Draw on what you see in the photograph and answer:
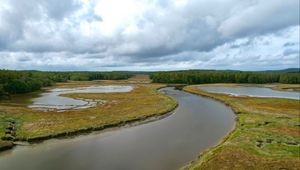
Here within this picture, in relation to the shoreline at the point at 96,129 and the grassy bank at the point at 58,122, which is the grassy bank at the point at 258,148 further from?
the grassy bank at the point at 58,122

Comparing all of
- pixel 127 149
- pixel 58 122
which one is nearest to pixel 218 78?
pixel 58 122

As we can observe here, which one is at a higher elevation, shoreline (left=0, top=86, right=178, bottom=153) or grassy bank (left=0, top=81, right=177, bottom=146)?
grassy bank (left=0, top=81, right=177, bottom=146)

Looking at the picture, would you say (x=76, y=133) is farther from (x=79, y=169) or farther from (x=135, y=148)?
(x=79, y=169)

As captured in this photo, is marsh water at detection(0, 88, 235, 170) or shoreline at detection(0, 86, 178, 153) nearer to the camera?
marsh water at detection(0, 88, 235, 170)

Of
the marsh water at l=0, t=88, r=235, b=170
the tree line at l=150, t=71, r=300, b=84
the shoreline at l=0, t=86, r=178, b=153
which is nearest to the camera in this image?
the marsh water at l=0, t=88, r=235, b=170

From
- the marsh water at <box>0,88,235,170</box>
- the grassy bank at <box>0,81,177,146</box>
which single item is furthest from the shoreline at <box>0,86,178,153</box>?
the marsh water at <box>0,88,235,170</box>

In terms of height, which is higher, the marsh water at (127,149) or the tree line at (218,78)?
the tree line at (218,78)

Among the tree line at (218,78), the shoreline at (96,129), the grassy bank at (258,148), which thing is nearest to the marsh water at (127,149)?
the shoreline at (96,129)

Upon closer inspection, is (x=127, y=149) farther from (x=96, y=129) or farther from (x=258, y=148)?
(x=258, y=148)

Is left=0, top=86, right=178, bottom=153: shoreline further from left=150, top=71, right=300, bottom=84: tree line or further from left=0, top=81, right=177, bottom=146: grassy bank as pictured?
left=150, top=71, right=300, bottom=84: tree line

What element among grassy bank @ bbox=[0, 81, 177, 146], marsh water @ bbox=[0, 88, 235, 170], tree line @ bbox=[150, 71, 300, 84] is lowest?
marsh water @ bbox=[0, 88, 235, 170]
